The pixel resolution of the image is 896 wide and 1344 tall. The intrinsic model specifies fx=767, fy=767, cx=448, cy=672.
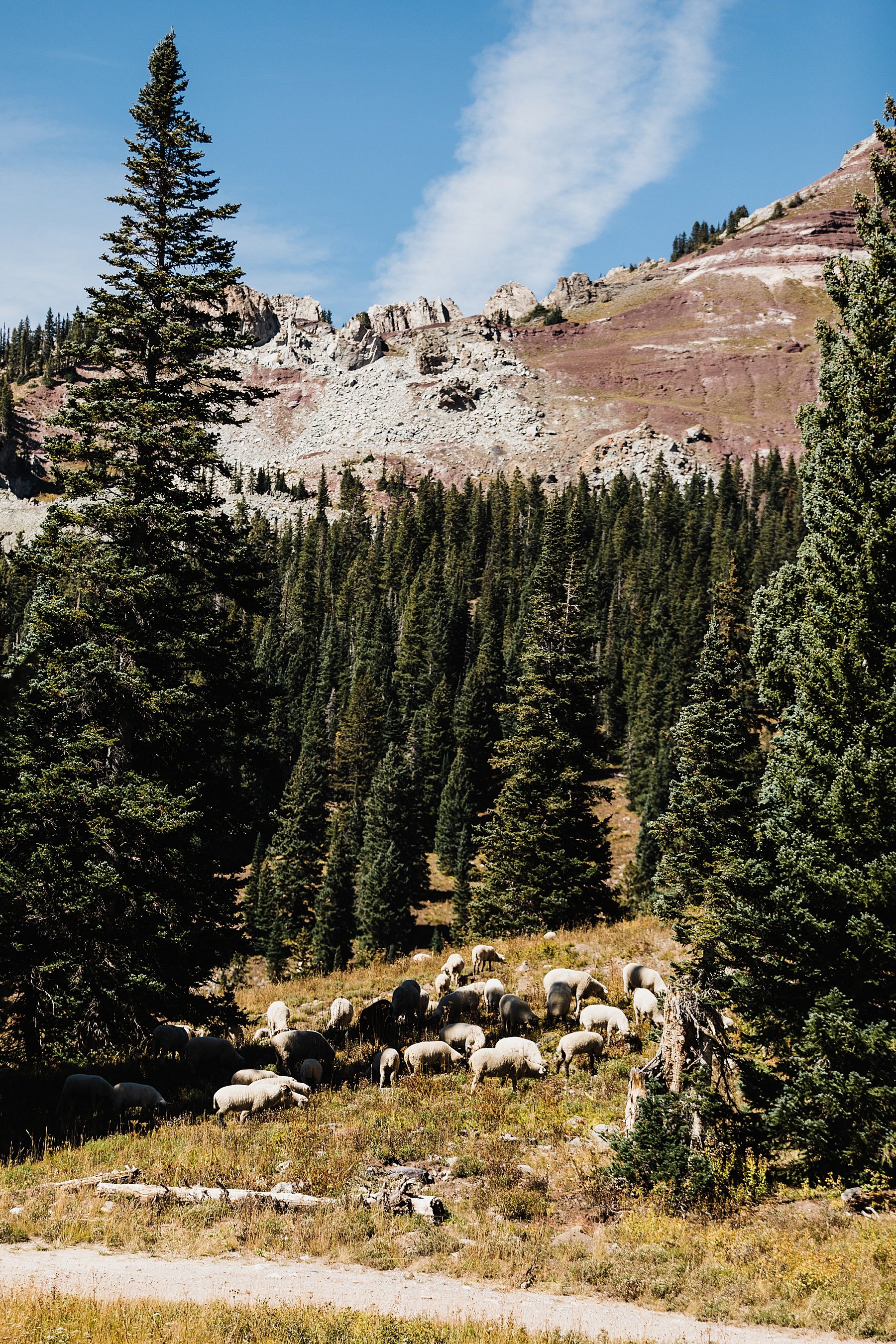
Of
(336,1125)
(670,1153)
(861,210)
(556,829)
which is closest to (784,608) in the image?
(861,210)

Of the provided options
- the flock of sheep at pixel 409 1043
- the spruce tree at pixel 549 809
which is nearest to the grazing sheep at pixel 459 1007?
the flock of sheep at pixel 409 1043

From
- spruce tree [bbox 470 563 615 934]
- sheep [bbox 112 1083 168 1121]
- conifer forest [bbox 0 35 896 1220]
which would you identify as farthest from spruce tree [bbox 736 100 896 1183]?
spruce tree [bbox 470 563 615 934]

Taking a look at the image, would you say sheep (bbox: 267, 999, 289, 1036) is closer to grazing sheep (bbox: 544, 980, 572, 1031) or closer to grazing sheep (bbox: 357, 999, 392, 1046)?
grazing sheep (bbox: 357, 999, 392, 1046)

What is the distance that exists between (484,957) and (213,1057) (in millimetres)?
10706

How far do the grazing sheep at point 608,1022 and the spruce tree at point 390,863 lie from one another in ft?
148

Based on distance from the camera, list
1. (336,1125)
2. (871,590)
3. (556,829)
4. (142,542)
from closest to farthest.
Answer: (871,590) < (336,1125) < (142,542) < (556,829)

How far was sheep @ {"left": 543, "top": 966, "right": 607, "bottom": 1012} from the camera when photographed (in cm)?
1927

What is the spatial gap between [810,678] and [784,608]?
2.36 metres

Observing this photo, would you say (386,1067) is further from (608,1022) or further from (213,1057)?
(608,1022)

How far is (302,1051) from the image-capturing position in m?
16.5

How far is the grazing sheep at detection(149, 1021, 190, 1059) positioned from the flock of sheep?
0.02 metres

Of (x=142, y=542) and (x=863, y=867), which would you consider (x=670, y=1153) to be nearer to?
(x=863, y=867)

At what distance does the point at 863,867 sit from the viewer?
11031mm

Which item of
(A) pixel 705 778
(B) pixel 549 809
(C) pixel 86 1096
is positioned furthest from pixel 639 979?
(C) pixel 86 1096
